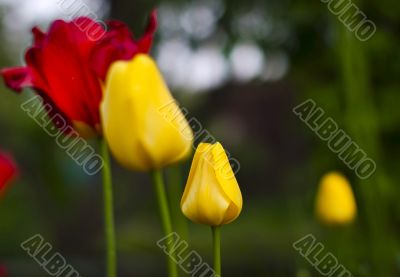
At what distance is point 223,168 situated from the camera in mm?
517

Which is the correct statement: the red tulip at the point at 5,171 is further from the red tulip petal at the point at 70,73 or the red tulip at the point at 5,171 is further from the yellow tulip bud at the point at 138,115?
the yellow tulip bud at the point at 138,115

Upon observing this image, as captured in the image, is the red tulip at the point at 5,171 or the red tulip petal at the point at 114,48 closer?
the red tulip petal at the point at 114,48

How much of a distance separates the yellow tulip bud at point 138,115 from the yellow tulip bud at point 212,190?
3 centimetres

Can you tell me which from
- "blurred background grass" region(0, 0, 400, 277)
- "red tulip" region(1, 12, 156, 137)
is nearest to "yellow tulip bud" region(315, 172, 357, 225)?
"blurred background grass" region(0, 0, 400, 277)

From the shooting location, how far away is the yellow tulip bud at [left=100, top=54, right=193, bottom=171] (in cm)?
50

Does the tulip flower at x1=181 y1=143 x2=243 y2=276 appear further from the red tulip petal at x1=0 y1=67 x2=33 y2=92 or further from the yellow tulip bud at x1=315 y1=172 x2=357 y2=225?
the yellow tulip bud at x1=315 y1=172 x2=357 y2=225

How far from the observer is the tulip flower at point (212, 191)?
20.2 inches

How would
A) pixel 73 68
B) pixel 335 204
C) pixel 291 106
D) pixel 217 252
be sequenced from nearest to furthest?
1. pixel 217 252
2. pixel 73 68
3. pixel 335 204
4. pixel 291 106

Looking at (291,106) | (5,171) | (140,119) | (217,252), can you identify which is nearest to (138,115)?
(140,119)

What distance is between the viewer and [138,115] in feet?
1.66

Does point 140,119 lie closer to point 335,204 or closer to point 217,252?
point 217,252

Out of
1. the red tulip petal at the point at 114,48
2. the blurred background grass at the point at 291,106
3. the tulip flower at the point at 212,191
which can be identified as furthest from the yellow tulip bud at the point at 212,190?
the blurred background grass at the point at 291,106

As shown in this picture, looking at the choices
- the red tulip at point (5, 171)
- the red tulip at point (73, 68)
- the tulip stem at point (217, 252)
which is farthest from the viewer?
the red tulip at point (5, 171)

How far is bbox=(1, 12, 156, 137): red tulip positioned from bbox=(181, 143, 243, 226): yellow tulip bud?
0.11 meters
